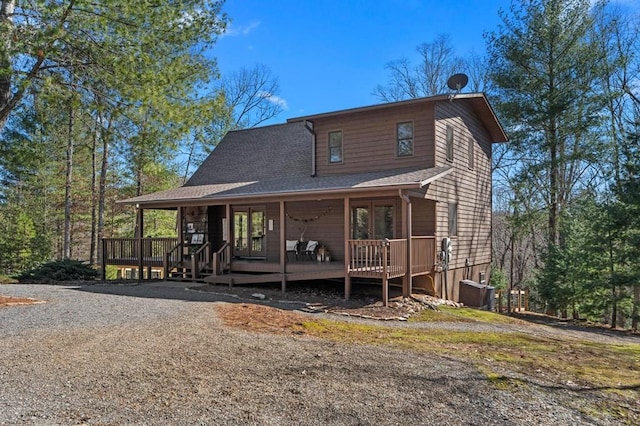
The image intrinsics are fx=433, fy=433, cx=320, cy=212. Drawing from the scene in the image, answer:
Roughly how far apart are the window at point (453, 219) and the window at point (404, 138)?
2.37 meters

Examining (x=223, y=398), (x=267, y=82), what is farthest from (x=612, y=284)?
(x=267, y=82)

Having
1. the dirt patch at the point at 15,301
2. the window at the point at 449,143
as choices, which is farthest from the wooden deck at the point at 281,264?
the dirt patch at the point at 15,301

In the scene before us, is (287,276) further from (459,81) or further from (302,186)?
(459,81)

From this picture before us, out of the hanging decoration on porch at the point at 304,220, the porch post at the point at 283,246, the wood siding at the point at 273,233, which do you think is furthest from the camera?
the wood siding at the point at 273,233

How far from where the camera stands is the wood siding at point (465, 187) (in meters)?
12.9

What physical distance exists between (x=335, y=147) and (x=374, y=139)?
1.41 metres

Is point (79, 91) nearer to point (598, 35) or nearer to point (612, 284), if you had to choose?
point (612, 284)

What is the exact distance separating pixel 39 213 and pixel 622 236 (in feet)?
91.3

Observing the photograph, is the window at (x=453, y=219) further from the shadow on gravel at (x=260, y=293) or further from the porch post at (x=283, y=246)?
the porch post at (x=283, y=246)

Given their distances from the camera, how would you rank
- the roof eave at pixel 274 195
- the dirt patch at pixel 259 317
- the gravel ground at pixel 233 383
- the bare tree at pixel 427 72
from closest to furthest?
the gravel ground at pixel 233 383, the dirt patch at pixel 259 317, the roof eave at pixel 274 195, the bare tree at pixel 427 72

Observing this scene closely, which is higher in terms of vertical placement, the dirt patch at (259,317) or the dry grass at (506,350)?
the dirt patch at (259,317)

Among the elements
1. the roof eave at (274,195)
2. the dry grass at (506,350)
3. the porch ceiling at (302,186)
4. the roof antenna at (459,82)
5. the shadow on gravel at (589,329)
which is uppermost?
the roof antenna at (459,82)

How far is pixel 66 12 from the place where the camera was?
783 centimetres

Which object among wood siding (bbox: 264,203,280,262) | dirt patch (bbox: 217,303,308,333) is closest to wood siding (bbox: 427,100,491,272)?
wood siding (bbox: 264,203,280,262)
